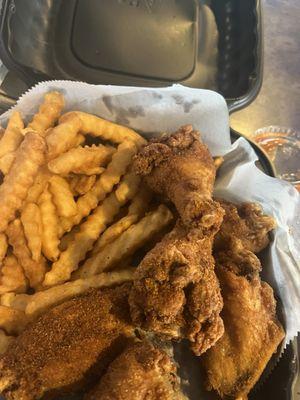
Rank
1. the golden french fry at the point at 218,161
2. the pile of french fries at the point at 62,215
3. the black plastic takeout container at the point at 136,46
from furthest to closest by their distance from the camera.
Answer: the black plastic takeout container at the point at 136,46
the golden french fry at the point at 218,161
the pile of french fries at the point at 62,215

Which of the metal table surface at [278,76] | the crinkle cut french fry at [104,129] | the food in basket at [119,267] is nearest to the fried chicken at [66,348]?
the food in basket at [119,267]

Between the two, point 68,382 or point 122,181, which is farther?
point 122,181

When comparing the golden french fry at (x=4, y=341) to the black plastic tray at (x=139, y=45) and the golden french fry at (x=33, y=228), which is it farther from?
the black plastic tray at (x=139, y=45)

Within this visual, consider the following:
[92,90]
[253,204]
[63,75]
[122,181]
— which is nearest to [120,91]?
[92,90]

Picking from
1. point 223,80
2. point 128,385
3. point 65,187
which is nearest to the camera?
point 128,385

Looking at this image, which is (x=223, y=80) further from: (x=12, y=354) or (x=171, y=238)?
(x=12, y=354)

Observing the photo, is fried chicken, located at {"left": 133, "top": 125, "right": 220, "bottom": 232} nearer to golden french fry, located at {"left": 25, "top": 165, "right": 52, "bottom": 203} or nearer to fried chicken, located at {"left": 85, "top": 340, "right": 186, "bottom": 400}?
golden french fry, located at {"left": 25, "top": 165, "right": 52, "bottom": 203}
